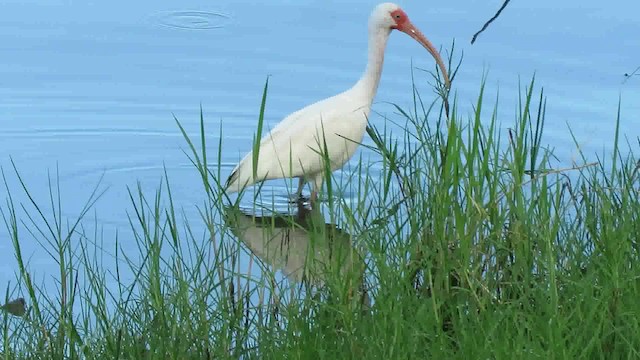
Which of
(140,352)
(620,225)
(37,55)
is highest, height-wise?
(37,55)

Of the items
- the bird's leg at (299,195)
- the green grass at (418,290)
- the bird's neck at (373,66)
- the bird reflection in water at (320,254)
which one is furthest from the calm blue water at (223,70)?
the green grass at (418,290)

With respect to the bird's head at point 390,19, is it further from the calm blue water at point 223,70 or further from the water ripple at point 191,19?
the water ripple at point 191,19

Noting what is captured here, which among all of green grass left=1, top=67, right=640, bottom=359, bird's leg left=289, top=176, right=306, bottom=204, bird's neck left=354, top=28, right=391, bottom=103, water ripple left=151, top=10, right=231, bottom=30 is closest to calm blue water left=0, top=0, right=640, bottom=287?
water ripple left=151, top=10, right=231, bottom=30

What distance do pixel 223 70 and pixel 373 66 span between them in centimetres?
121

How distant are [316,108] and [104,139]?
1.03m

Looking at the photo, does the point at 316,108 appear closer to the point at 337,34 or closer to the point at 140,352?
the point at 337,34

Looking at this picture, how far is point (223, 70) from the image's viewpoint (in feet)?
23.1

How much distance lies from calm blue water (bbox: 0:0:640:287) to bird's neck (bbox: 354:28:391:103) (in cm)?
45

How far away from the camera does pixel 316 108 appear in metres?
5.89

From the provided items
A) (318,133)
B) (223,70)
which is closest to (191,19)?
(223,70)

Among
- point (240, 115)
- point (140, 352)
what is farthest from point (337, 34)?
point (140, 352)

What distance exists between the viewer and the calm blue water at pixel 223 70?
6.16m

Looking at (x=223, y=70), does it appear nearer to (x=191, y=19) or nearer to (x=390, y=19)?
(x=191, y=19)

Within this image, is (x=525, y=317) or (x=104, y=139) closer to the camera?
(x=525, y=317)
